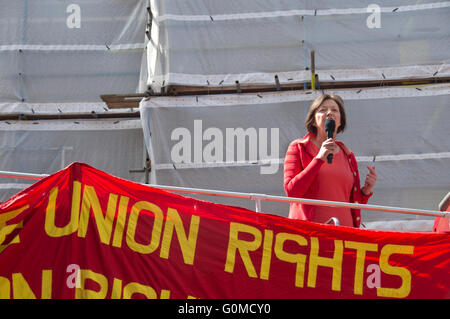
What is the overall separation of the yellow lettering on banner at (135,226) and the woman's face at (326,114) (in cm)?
136

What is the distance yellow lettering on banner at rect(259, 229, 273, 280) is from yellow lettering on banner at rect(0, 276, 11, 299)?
4.76 ft

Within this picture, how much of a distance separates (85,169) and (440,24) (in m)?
6.02

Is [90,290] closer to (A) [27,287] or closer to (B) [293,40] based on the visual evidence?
(A) [27,287]

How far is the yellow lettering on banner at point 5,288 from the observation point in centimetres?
357

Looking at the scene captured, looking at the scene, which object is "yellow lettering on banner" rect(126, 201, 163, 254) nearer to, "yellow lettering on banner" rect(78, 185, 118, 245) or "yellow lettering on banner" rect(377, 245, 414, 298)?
"yellow lettering on banner" rect(78, 185, 118, 245)

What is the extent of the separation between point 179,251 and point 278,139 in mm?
4616

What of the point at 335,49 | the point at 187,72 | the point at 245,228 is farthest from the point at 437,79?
the point at 245,228

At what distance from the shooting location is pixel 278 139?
8.27 meters

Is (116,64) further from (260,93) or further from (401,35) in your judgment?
(401,35)

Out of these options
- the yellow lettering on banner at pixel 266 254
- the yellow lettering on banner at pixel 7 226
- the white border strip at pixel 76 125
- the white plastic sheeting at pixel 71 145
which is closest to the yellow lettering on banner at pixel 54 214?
the yellow lettering on banner at pixel 7 226

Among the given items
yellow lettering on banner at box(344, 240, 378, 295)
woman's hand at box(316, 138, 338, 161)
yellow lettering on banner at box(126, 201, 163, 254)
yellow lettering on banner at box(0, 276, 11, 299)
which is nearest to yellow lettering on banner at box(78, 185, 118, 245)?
yellow lettering on banner at box(126, 201, 163, 254)

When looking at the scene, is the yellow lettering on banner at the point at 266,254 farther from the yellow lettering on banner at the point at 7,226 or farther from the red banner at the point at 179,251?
the yellow lettering on banner at the point at 7,226

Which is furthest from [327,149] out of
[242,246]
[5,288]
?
[5,288]
